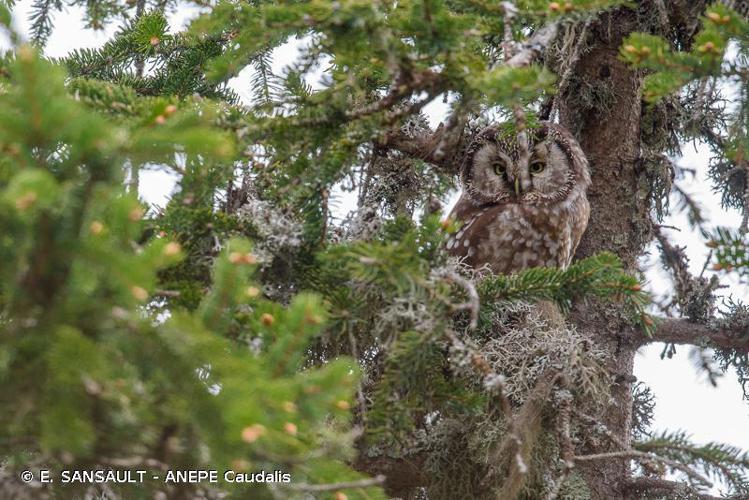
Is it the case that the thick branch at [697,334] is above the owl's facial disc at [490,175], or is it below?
below

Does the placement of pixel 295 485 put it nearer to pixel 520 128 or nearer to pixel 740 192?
pixel 520 128

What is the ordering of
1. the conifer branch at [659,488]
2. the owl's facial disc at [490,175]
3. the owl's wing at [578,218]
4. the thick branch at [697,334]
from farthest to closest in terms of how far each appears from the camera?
the owl's facial disc at [490,175]
the owl's wing at [578,218]
the thick branch at [697,334]
the conifer branch at [659,488]

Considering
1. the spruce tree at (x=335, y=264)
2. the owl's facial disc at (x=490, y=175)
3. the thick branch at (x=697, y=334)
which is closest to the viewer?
the spruce tree at (x=335, y=264)

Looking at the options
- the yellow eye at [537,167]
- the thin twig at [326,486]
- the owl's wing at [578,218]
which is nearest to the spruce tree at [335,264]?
the thin twig at [326,486]

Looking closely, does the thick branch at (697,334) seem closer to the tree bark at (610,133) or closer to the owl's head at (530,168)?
the tree bark at (610,133)

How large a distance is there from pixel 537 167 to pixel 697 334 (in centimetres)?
105

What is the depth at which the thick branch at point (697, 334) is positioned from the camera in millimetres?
3666

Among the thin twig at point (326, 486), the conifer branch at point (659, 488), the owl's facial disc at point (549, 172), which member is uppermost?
the owl's facial disc at point (549, 172)

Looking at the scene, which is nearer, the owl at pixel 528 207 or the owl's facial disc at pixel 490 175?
the owl at pixel 528 207

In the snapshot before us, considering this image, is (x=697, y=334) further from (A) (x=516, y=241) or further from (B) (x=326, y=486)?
(B) (x=326, y=486)

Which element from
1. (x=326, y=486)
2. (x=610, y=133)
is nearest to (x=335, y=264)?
(x=326, y=486)

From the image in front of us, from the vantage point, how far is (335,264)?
236cm

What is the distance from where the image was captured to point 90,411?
1.53m

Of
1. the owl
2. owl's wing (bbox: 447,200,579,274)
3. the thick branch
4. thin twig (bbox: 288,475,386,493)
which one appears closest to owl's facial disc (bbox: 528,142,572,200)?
the owl
